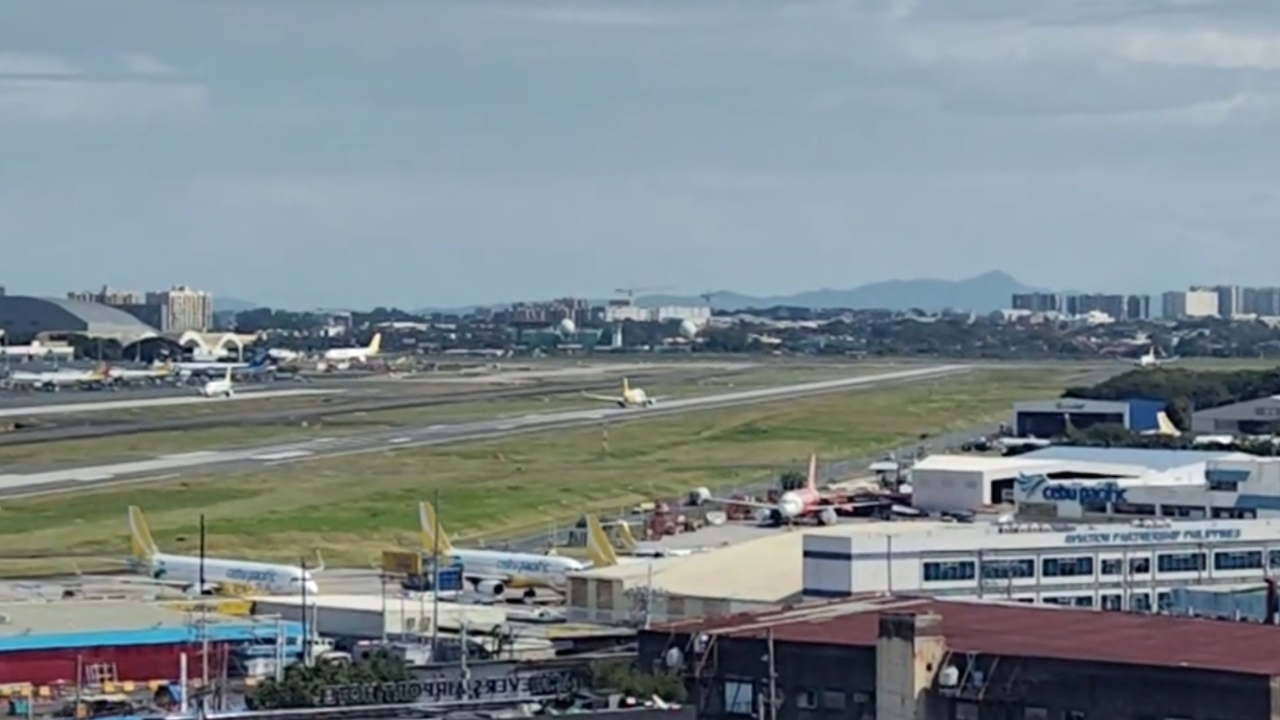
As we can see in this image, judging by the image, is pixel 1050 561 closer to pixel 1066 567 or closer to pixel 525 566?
pixel 1066 567

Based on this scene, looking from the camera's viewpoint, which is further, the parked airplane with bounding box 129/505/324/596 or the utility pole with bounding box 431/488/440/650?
the parked airplane with bounding box 129/505/324/596

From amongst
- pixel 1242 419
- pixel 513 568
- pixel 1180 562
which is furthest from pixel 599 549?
pixel 1242 419

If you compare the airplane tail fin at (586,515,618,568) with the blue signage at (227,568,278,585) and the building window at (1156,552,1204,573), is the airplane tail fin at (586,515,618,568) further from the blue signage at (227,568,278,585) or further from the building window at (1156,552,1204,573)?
the building window at (1156,552,1204,573)

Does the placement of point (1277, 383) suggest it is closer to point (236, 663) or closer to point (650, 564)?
point (650, 564)

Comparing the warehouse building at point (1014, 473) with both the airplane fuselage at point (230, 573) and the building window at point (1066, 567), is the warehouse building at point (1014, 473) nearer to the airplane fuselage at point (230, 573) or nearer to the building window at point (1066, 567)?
the building window at point (1066, 567)

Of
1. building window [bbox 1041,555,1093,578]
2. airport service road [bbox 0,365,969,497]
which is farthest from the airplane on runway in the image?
airport service road [bbox 0,365,969,497]

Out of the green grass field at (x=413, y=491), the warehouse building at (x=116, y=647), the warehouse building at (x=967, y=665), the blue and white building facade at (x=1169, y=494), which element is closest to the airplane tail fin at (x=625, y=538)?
the green grass field at (x=413, y=491)
